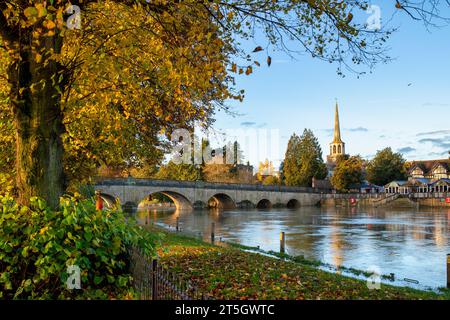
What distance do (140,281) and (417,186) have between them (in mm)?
99259

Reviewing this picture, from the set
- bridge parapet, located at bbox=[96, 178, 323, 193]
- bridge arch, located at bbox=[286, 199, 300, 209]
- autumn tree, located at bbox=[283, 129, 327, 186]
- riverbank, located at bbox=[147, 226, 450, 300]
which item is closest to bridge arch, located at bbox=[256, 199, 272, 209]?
bridge parapet, located at bbox=[96, 178, 323, 193]

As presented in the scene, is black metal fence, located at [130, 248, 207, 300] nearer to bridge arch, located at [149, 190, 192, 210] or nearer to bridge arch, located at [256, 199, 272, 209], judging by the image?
bridge arch, located at [149, 190, 192, 210]

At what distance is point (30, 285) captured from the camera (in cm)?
682

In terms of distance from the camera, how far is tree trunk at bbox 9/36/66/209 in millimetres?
7883

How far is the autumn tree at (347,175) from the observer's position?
314 ft

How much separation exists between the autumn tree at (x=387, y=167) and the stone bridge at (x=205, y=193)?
792 inches

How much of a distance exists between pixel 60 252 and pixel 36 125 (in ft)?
8.28

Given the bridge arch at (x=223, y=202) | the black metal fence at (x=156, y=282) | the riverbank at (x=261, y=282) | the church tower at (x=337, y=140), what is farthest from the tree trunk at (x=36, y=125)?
the church tower at (x=337, y=140)

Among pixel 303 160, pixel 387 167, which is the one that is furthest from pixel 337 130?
pixel 303 160

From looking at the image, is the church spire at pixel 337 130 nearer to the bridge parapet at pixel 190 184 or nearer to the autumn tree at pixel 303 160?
the autumn tree at pixel 303 160

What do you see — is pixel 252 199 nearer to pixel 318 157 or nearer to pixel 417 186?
pixel 318 157

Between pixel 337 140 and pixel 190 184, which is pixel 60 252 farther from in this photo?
pixel 337 140

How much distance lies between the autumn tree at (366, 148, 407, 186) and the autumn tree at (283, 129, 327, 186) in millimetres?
13183
